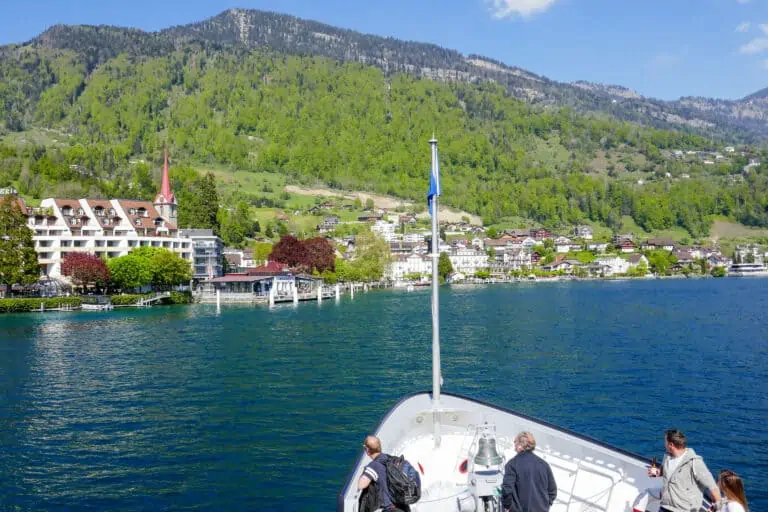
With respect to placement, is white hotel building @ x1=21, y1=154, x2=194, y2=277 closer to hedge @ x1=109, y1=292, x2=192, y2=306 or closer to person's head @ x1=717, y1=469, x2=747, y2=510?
hedge @ x1=109, y1=292, x2=192, y2=306

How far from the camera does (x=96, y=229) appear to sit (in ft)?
350

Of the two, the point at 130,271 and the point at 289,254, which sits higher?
the point at 289,254

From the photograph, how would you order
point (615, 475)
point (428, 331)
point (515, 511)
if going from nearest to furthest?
point (515, 511) < point (615, 475) < point (428, 331)

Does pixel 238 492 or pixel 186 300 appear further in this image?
pixel 186 300

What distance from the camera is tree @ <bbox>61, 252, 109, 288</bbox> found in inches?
3593

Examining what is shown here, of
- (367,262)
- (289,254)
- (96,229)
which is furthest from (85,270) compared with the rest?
(367,262)

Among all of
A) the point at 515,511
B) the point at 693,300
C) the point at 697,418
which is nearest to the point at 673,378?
the point at 697,418

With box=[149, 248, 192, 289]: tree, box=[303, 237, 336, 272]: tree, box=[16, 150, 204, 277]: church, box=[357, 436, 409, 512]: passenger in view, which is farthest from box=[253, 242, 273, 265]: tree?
box=[357, 436, 409, 512]: passenger

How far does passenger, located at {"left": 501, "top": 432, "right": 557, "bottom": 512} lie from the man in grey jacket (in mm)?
1810

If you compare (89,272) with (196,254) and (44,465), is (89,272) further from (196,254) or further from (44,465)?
(44,465)

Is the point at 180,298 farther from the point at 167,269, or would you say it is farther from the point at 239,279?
the point at 239,279

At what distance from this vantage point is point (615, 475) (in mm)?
12539

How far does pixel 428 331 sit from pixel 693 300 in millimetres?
55328

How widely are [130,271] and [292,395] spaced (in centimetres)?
7101
